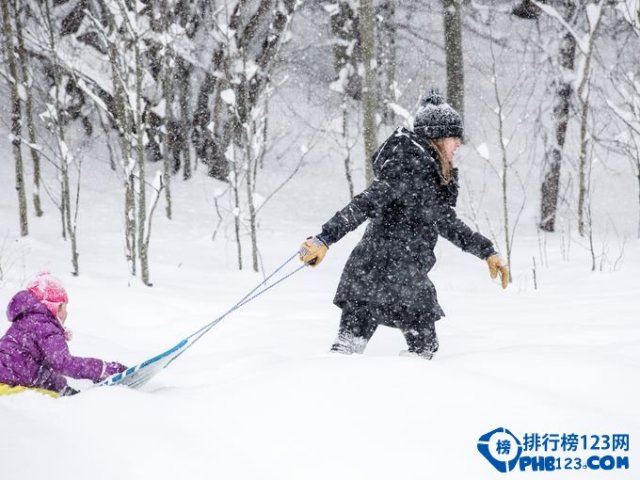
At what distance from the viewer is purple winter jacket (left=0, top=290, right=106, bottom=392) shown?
3016mm

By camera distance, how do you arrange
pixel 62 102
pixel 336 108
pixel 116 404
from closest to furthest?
pixel 116 404 → pixel 62 102 → pixel 336 108

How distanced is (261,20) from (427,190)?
12179 mm

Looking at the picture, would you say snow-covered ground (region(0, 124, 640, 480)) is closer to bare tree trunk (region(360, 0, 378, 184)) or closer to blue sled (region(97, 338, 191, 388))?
blue sled (region(97, 338, 191, 388))

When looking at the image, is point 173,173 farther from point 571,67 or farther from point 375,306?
point 375,306

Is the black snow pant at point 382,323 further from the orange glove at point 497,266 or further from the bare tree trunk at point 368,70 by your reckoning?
the bare tree trunk at point 368,70

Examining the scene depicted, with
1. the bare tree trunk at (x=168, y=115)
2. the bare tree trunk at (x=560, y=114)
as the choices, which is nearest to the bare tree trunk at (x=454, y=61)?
the bare tree trunk at (x=560, y=114)

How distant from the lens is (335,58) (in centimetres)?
1791

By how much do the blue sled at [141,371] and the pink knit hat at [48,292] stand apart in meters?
0.47

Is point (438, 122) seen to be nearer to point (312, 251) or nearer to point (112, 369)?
point (312, 251)

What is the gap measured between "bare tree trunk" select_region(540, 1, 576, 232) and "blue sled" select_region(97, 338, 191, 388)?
10.9 meters

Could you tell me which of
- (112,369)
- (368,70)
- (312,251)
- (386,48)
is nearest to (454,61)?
(368,70)

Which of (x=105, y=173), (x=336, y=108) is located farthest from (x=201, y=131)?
(x=336, y=108)

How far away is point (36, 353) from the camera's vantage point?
10.1 ft

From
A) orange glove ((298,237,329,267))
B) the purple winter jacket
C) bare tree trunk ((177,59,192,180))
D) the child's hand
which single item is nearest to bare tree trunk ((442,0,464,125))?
bare tree trunk ((177,59,192,180))
